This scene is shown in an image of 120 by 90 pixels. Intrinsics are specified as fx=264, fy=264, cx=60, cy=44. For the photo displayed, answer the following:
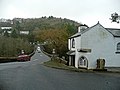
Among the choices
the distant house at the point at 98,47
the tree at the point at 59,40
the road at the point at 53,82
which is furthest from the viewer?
the tree at the point at 59,40

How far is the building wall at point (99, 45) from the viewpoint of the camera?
1053 inches

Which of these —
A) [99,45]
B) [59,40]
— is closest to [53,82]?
[99,45]

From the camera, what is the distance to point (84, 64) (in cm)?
2725

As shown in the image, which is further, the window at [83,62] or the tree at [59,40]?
the tree at [59,40]

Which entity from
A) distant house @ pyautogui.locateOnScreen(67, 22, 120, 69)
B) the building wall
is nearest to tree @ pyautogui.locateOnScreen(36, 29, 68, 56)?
distant house @ pyautogui.locateOnScreen(67, 22, 120, 69)

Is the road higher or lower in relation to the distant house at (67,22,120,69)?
lower

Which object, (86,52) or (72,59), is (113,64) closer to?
(86,52)

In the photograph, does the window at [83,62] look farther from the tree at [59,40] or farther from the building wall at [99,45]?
the tree at [59,40]

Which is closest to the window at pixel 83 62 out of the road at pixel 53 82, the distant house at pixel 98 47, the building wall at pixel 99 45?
the distant house at pixel 98 47

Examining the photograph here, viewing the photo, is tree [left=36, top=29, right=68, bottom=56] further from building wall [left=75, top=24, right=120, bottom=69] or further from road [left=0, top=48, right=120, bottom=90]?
road [left=0, top=48, right=120, bottom=90]

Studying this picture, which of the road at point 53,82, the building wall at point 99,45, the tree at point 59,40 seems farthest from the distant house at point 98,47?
the tree at point 59,40

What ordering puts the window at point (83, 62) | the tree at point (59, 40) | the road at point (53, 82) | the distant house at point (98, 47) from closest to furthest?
1. the road at point (53, 82)
2. the distant house at point (98, 47)
3. the window at point (83, 62)
4. the tree at point (59, 40)

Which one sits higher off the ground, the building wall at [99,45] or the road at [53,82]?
the building wall at [99,45]

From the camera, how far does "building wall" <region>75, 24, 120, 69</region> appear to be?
2673cm
